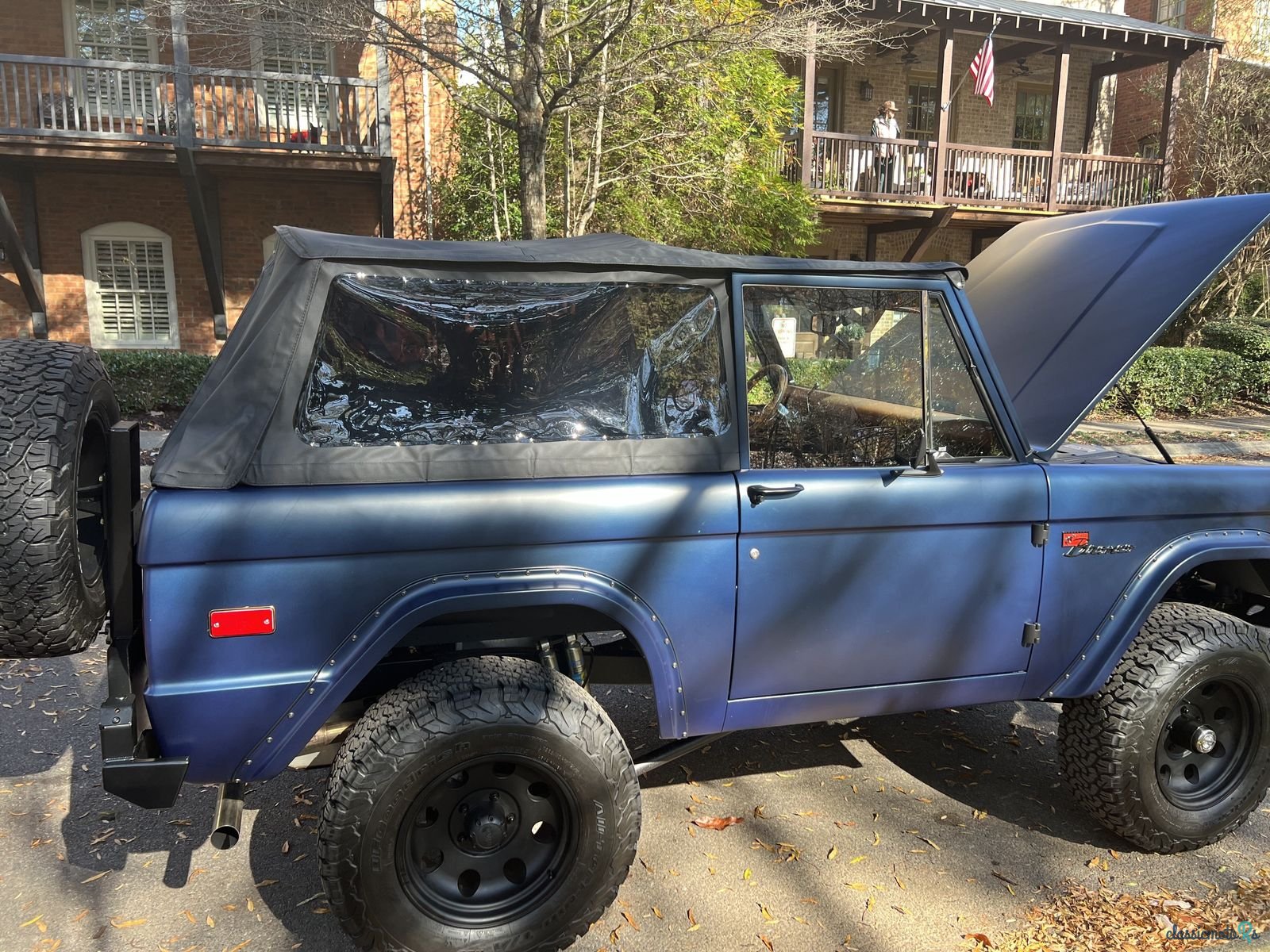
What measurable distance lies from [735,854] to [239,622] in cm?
186

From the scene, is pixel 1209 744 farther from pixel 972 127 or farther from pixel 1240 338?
pixel 972 127

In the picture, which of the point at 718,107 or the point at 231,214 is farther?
the point at 231,214

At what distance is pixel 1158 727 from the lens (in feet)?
10.0

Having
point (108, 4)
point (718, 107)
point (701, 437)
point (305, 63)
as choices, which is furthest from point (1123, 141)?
point (701, 437)

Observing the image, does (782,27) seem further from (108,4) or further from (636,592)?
(108,4)

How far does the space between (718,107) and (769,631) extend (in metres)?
10.3

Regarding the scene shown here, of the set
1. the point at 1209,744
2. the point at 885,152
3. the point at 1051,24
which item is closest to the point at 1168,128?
the point at 1051,24

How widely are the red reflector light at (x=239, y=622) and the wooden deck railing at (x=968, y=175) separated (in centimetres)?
1472

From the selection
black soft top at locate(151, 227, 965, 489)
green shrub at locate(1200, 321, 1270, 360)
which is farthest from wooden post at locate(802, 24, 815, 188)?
black soft top at locate(151, 227, 965, 489)

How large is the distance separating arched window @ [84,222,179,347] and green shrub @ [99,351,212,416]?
2514 mm

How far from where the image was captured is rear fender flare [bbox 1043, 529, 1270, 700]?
3.05m

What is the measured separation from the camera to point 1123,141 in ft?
73.3

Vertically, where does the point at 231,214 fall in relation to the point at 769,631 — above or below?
above

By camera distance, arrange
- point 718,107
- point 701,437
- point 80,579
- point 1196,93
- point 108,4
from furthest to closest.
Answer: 1. point 1196,93
2. point 108,4
3. point 718,107
4. point 701,437
5. point 80,579
